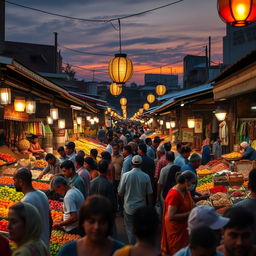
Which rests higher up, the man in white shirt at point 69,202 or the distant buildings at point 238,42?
the distant buildings at point 238,42

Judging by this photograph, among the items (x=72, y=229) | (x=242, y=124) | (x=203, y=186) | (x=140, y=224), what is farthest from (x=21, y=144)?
(x=140, y=224)

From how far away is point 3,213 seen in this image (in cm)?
773

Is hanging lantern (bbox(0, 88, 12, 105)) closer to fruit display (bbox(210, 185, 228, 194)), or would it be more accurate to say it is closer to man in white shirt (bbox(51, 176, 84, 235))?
man in white shirt (bbox(51, 176, 84, 235))

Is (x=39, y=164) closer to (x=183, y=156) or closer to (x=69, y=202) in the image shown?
(x=183, y=156)

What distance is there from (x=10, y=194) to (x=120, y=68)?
567 cm

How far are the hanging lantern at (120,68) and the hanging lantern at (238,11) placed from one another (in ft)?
20.4

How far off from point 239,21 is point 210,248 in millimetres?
5023

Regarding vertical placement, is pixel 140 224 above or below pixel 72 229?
above

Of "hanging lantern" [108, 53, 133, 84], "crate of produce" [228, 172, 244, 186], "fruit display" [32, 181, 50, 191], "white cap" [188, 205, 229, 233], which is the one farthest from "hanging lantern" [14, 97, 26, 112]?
"white cap" [188, 205, 229, 233]

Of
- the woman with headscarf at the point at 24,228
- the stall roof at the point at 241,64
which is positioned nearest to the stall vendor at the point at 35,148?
the stall roof at the point at 241,64

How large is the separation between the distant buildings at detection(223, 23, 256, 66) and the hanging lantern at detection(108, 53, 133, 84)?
91.2 feet

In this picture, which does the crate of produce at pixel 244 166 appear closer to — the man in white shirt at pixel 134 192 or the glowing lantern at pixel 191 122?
the man in white shirt at pixel 134 192

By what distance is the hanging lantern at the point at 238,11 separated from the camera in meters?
7.22

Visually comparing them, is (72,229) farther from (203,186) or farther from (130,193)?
(203,186)
